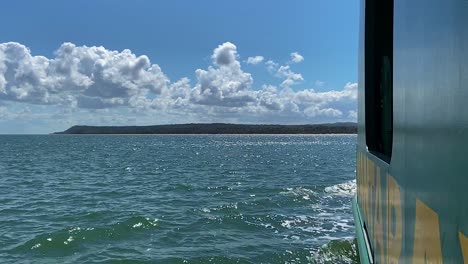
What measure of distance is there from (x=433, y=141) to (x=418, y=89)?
337 millimetres

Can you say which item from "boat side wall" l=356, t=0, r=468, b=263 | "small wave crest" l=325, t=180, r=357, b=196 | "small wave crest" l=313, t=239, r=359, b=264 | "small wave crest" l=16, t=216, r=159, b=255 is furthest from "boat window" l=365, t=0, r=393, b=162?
"small wave crest" l=325, t=180, r=357, b=196

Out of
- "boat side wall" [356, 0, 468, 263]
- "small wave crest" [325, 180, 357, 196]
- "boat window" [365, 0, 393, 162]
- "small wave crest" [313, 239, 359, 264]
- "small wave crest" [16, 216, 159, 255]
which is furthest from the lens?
"small wave crest" [325, 180, 357, 196]

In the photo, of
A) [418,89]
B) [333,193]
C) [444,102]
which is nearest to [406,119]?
[418,89]

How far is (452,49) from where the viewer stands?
5.33 feet

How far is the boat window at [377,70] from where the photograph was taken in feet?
15.7

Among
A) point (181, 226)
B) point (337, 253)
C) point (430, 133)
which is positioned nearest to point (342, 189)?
point (181, 226)

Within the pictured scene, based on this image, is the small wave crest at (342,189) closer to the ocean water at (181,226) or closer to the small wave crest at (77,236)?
the ocean water at (181,226)

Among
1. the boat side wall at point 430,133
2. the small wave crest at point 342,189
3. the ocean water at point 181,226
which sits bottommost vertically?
the small wave crest at point 342,189

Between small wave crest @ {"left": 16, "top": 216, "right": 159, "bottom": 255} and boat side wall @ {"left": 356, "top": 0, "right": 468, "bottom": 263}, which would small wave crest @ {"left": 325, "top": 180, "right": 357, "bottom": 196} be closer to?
small wave crest @ {"left": 16, "top": 216, "right": 159, "bottom": 255}

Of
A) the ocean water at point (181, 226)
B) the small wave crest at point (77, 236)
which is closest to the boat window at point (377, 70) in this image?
the ocean water at point (181, 226)

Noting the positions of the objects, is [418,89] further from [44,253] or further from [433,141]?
[44,253]

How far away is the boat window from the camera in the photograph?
188 inches

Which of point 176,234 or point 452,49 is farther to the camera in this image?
point 176,234

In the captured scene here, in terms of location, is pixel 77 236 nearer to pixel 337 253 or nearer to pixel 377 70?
pixel 337 253
